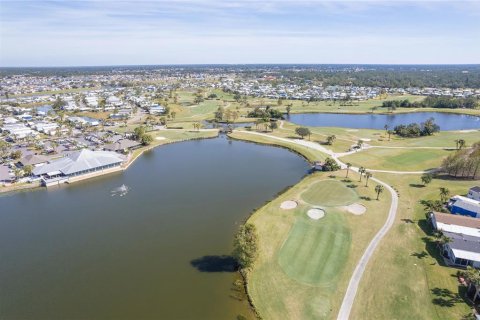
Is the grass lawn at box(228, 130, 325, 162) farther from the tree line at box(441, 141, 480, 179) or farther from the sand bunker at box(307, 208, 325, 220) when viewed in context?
the sand bunker at box(307, 208, 325, 220)

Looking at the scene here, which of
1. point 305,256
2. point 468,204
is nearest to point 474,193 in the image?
point 468,204

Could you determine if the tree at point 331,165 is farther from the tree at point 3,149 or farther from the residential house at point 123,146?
the tree at point 3,149

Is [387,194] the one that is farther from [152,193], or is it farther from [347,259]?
[152,193]

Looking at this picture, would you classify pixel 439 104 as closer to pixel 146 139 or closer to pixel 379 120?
pixel 379 120

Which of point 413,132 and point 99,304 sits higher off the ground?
point 413,132

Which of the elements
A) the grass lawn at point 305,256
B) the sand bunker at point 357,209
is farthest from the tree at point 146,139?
the sand bunker at point 357,209

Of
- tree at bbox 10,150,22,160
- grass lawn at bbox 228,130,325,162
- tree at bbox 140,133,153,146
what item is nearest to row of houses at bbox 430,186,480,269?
grass lawn at bbox 228,130,325,162

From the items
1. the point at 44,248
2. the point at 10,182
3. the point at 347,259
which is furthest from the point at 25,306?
the point at 10,182
